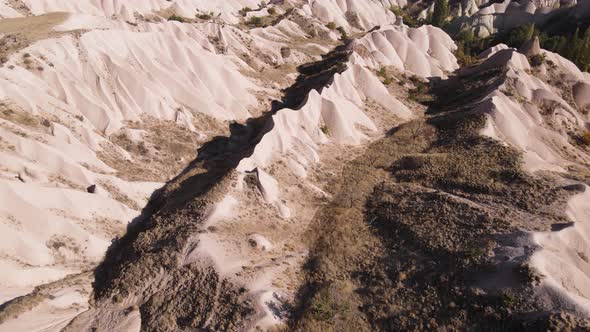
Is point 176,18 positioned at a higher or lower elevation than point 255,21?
higher

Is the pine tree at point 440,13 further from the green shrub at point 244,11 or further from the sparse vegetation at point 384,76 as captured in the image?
the sparse vegetation at point 384,76

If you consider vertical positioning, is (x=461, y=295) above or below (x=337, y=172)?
above

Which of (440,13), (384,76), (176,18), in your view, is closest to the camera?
(384,76)

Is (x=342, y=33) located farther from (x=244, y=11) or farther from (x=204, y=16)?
(x=204, y=16)

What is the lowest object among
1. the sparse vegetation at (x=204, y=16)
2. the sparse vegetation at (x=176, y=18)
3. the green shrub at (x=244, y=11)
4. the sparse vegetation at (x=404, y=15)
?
the sparse vegetation at (x=404, y=15)

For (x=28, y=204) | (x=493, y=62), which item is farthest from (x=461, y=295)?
(x=493, y=62)

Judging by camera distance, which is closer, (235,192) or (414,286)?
(414,286)

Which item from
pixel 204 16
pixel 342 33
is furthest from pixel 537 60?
pixel 204 16

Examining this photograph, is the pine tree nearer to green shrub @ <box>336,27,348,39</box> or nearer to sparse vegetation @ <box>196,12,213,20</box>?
green shrub @ <box>336,27,348,39</box>

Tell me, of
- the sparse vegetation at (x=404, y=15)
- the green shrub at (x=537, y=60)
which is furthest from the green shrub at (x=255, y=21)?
the green shrub at (x=537, y=60)

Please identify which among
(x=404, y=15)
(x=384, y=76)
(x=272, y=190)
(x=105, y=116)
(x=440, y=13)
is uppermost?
(x=105, y=116)

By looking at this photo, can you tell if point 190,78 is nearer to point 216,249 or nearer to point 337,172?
point 337,172
